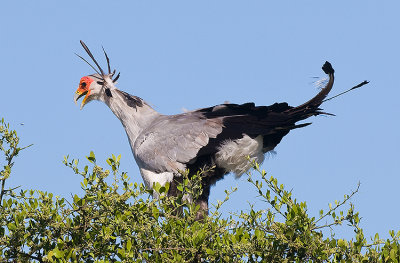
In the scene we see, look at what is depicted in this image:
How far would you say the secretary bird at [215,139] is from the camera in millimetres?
8500

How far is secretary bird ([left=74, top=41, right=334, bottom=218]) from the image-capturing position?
8500mm

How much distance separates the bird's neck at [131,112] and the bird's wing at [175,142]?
0.54 m

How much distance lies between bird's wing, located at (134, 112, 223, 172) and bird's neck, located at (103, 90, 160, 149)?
0.54 m

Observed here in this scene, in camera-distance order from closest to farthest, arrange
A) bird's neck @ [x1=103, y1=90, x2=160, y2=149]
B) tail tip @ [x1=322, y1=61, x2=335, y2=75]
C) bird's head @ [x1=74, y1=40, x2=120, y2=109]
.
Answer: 1. tail tip @ [x1=322, y1=61, x2=335, y2=75]
2. bird's neck @ [x1=103, y1=90, x2=160, y2=149]
3. bird's head @ [x1=74, y1=40, x2=120, y2=109]

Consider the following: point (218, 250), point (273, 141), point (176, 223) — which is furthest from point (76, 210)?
point (273, 141)

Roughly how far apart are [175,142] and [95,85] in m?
2.16

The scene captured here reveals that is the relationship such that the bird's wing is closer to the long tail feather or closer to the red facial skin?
the long tail feather

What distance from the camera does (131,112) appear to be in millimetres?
9750

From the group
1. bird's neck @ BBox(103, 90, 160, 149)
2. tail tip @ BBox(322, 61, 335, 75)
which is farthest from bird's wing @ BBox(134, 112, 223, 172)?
tail tip @ BBox(322, 61, 335, 75)

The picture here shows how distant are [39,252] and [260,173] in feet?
6.47

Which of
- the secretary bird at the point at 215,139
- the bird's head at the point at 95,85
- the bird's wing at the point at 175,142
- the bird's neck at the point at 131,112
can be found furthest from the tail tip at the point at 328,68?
the bird's head at the point at 95,85

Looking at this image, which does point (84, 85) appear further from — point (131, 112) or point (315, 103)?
point (315, 103)

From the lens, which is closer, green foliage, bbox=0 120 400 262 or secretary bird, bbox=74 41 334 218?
green foliage, bbox=0 120 400 262

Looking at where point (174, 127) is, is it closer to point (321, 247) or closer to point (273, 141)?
point (273, 141)
